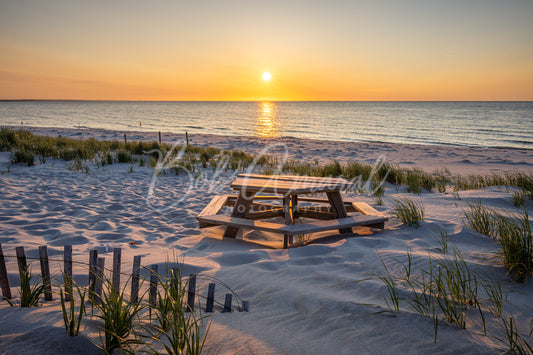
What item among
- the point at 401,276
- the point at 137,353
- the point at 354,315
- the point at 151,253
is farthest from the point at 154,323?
the point at 401,276

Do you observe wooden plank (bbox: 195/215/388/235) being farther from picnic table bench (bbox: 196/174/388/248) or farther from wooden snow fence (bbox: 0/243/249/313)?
wooden snow fence (bbox: 0/243/249/313)

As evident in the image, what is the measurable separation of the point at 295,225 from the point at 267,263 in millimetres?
880

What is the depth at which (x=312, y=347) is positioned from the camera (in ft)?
6.16

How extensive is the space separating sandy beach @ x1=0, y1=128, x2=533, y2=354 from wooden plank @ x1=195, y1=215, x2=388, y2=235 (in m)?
0.21

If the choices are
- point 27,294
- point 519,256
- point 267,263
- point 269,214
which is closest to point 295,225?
point 267,263

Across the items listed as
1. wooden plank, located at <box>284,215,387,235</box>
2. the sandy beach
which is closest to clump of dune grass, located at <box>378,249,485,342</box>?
the sandy beach

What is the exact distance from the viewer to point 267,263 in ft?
10.5

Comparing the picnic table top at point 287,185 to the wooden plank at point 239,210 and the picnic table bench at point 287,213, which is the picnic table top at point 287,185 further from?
the wooden plank at point 239,210

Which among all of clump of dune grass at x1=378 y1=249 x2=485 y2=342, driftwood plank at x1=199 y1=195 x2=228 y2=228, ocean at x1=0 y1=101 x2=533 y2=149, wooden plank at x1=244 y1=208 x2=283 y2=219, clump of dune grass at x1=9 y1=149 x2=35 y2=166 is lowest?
wooden plank at x1=244 y1=208 x2=283 y2=219

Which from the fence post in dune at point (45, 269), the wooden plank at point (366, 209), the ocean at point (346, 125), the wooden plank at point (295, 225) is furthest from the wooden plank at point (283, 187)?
the ocean at point (346, 125)

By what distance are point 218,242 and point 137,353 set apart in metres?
2.49

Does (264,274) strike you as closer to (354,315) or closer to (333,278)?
(333,278)

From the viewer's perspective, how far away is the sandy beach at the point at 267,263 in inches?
73.2

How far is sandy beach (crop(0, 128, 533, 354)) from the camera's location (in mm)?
1859
